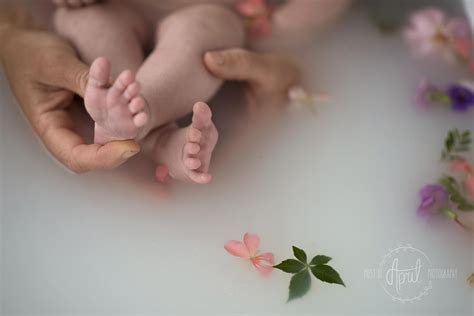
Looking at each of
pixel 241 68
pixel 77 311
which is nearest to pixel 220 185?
pixel 241 68

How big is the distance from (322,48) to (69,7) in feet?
1.61

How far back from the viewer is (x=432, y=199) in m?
1.02

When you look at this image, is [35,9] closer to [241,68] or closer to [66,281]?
[241,68]

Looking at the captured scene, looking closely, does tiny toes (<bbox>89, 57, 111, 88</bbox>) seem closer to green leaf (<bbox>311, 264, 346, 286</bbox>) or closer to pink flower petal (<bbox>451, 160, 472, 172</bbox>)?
green leaf (<bbox>311, 264, 346, 286</bbox>)

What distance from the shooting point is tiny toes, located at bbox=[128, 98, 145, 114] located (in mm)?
736

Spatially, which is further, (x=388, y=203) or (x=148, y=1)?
(x=148, y=1)

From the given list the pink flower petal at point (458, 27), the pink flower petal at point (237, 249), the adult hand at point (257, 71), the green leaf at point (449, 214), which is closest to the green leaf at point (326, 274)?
the pink flower petal at point (237, 249)

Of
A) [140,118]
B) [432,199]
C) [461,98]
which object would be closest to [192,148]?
[140,118]

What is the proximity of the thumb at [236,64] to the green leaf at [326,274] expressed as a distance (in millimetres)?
351

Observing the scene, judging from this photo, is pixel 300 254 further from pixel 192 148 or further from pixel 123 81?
pixel 123 81

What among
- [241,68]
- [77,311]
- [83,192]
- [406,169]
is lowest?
[77,311]

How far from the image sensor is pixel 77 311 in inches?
36.1

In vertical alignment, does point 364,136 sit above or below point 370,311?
above

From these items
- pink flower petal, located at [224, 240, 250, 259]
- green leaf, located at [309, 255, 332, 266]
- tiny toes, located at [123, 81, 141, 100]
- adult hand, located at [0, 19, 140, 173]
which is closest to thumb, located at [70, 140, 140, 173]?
adult hand, located at [0, 19, 140, 173]
